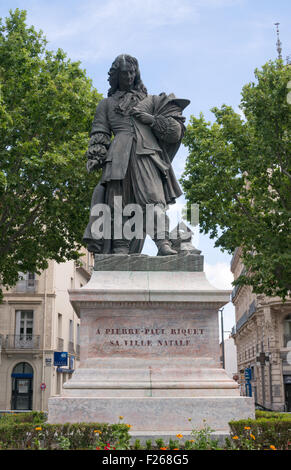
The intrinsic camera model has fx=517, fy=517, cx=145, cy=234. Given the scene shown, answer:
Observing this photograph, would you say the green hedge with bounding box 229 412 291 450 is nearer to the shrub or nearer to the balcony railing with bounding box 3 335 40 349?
the shrub

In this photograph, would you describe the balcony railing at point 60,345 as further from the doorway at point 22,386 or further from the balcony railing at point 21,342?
the doorway at point 22,386

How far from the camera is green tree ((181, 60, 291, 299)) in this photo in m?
16.7

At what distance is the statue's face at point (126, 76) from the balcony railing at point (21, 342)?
94.8 feet

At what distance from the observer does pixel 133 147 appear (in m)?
7.52

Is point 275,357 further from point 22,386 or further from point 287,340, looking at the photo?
point 22,386

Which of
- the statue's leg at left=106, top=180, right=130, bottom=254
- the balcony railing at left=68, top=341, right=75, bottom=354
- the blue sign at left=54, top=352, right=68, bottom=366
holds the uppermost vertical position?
the statue's leg at left=106, top=180, right=130, bottom=254

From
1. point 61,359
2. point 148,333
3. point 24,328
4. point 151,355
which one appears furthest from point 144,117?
point 24,328

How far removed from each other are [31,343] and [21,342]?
0.66m

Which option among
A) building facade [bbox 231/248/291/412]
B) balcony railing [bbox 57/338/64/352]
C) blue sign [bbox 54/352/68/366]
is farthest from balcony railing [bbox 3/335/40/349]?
building facade [bbox 231/248/291/412]

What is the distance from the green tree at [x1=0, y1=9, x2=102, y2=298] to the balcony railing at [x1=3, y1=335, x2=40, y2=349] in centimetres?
1713

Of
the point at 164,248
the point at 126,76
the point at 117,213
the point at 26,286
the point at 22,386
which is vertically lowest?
the point at 22,386

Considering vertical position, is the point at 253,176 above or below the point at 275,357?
above

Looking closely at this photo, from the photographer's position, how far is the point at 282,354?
34.0 meters

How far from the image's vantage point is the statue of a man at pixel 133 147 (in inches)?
288
